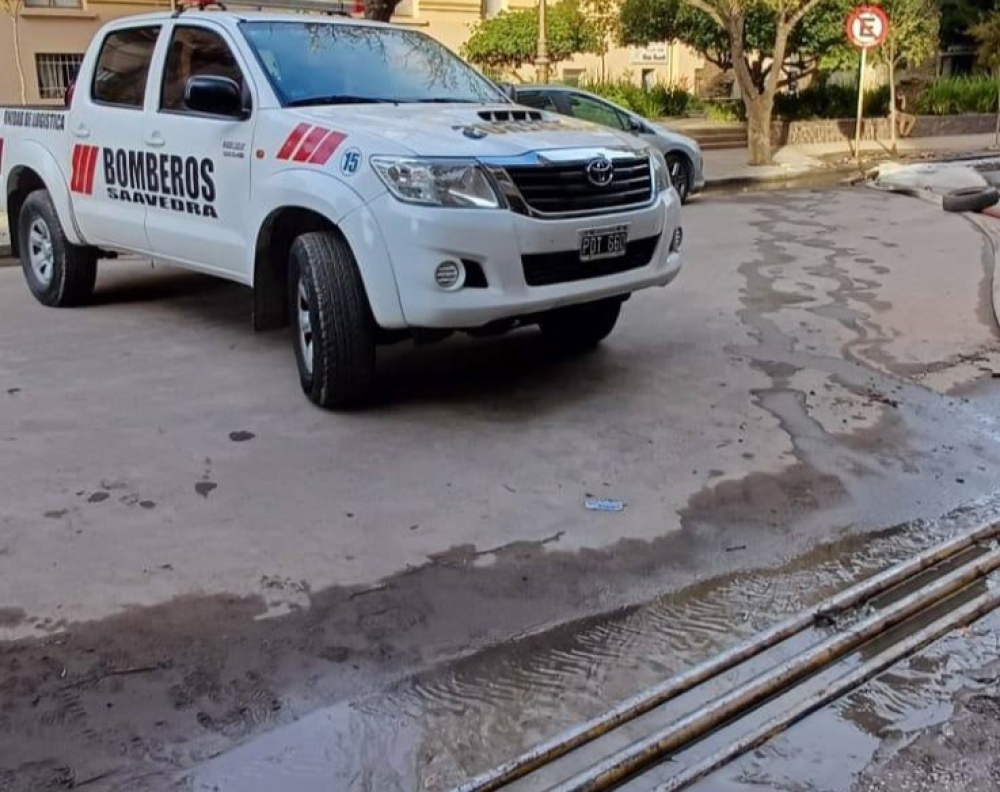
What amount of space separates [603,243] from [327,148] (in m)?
1.44

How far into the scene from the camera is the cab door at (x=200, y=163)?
596 centimetres

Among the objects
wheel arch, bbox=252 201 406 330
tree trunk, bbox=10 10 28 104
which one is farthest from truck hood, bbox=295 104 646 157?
tree trunk, bbox=10 10 28 104

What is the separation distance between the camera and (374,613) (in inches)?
145

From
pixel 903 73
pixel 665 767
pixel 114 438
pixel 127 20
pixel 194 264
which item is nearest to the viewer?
pixel 665 767

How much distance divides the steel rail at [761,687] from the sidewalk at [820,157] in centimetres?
1406

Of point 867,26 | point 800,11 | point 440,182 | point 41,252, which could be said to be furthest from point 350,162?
point 867,26

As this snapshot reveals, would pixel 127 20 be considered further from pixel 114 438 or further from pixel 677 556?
pixel 677 556

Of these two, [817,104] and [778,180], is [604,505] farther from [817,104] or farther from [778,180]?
[817,104]

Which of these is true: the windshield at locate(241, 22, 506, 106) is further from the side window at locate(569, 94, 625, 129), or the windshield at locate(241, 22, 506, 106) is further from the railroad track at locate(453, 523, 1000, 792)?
the side window at locate(569, 94, 625, 129)

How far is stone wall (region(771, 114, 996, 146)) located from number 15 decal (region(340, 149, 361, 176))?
2017cm

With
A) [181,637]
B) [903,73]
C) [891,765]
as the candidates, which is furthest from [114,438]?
[903,73]

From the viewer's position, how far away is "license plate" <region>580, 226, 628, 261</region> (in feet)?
17.5

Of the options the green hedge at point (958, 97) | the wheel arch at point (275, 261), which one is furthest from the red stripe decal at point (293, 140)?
the green hedge at point (958, 97)

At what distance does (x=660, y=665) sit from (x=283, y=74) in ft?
13.1
